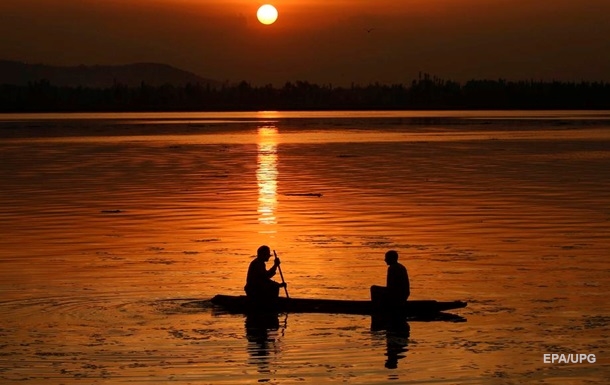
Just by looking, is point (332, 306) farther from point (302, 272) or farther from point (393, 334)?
point (302, 272)

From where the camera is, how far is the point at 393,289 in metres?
17.6

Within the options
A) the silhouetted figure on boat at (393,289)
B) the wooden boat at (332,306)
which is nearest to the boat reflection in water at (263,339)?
the wooden boat at (332,306)

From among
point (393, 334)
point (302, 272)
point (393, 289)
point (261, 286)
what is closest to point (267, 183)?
point (302, 272)

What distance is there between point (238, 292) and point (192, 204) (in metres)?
16.0

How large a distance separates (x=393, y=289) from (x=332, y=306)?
990 mm

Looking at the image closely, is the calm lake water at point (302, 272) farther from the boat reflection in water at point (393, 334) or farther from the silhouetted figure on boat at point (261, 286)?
the silhouetted figure on boat at point (261, 286)

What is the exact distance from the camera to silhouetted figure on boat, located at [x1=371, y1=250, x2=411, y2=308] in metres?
17.5

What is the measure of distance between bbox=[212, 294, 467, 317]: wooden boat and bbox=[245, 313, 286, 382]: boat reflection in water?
0.21m

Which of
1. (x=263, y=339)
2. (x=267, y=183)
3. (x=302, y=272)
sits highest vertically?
(x=267, y=183)

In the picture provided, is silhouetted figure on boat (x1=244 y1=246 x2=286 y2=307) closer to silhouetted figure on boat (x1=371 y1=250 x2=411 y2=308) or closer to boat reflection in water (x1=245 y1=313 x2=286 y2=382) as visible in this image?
boat reflection in water (x1=245 y1=313 x2=286 y2=382)

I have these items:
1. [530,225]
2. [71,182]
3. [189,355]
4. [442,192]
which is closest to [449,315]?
[189,355]

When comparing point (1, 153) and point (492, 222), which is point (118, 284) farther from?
point (1, 153)

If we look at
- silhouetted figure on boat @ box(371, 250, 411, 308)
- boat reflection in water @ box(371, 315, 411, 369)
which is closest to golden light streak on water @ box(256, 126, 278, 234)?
silhouetted figure on boat @ box(371, 250, 411, 308)

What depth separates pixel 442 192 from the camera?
39.9 metres
